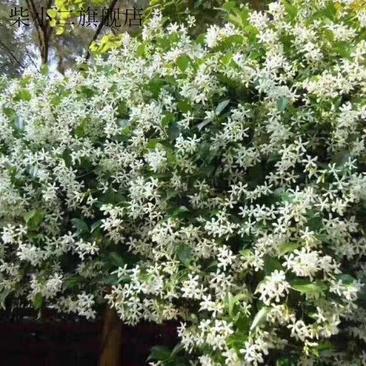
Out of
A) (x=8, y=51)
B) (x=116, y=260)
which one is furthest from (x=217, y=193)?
(x=8, y=51)

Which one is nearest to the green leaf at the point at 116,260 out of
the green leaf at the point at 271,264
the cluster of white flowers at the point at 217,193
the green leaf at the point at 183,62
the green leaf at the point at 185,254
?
the cluster of white flowers at the point at 217,193

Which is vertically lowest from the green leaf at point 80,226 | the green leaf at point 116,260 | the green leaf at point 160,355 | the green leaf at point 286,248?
the green leaf at point 160,355

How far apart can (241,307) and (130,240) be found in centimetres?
45

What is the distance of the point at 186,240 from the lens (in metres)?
1.86

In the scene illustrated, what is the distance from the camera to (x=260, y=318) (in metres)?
1.66

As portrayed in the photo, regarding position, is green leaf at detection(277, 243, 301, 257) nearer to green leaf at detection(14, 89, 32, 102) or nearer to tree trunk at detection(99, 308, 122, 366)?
tree trunk at detection(99, 308, 122, 366)

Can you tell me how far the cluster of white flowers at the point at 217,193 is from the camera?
174 cm

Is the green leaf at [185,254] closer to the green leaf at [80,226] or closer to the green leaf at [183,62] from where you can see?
the green leaf at [80,226]

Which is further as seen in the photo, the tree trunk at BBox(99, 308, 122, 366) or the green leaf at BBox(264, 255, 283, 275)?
the tree trunk at BBox(99, 308, 122, 366)

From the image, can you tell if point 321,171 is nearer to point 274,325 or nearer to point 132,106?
point 274,325

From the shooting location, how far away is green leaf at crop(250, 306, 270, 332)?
1.66m

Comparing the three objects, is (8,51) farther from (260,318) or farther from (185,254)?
(260,318)

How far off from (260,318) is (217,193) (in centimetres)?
44

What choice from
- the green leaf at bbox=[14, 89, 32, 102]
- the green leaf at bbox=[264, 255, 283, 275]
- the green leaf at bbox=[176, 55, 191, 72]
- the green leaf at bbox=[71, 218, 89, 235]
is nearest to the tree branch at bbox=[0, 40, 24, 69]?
the green leaf at bbox=[14, 89, 32, 102]
